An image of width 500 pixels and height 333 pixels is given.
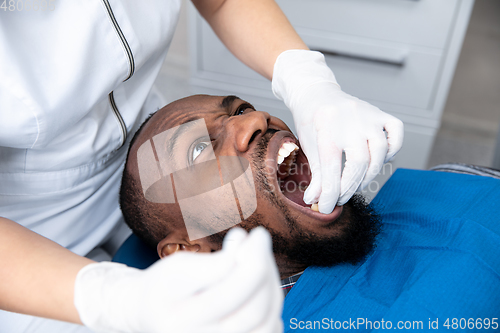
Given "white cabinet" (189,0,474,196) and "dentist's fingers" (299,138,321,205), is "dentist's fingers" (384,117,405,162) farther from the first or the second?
"white cabinet" (189,0,474,196)

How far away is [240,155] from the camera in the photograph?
2.74 ft

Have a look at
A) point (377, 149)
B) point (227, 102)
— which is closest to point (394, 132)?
point (377, 149)

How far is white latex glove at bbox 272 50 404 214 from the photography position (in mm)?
788

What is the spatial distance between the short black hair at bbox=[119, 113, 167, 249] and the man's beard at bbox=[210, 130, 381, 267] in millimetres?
147

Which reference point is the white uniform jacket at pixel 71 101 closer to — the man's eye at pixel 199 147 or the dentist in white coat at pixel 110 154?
the dentist in white coat at pixel 110 154

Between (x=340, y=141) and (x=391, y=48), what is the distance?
91 cm

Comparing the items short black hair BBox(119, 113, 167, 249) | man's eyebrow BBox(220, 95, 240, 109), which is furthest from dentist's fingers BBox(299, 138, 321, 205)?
short black hair BBox(119, 113, 167, 249)

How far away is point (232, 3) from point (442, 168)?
33.4 inches

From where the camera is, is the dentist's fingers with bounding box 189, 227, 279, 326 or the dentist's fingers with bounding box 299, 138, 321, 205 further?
the dentist's fingers with bounding box 299, 138, 321, 205

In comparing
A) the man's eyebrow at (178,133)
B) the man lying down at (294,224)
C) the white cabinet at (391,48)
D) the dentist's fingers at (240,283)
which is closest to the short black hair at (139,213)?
the man lying down at (294,224)

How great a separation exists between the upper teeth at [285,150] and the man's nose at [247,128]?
62 mm

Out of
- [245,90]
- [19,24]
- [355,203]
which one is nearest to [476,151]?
[245,90]

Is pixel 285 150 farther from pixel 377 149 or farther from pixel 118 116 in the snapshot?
pixel 118 116

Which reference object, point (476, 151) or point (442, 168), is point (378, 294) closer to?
point (442, 168)
